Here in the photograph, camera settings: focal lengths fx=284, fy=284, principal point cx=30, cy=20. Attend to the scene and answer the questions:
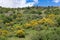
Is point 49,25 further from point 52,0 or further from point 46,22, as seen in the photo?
point 52,0

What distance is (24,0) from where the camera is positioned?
1978 inches

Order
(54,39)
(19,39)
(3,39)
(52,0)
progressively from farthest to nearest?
(52,0) → (19,39) → (3,39) → (54,39)

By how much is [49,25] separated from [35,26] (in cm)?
205

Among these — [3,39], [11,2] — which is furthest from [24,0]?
[3,39]

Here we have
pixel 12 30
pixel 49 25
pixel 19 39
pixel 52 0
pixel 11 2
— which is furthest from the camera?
pixel 11 2

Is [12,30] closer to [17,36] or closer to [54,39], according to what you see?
[17,36]

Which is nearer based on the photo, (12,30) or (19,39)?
(19,39)

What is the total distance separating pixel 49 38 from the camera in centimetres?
1980

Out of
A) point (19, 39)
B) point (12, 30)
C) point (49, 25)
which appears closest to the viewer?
point (19, 39)

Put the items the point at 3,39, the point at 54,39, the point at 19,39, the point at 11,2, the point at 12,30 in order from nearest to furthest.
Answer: the point at 54,39, the point at 3,39, the point at 19,39, the point at 12,30, the point at 11,2

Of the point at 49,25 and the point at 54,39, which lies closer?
the point at 54,39

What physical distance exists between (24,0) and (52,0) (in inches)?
196

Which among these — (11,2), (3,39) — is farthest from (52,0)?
(3,39)

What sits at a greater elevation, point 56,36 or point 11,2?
point 56,36
